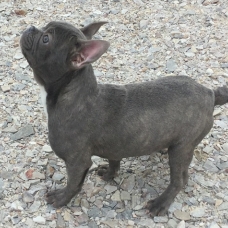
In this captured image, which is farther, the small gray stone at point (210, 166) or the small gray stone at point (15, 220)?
the small gray stone at point (210, 166)

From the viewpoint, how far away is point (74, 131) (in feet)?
11.5

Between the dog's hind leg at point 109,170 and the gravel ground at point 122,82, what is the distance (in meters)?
0.06

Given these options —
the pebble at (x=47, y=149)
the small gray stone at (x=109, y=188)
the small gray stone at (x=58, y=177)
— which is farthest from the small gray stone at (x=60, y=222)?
the pebble at (x=47, y=149)

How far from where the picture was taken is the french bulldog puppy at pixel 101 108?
3.40 m

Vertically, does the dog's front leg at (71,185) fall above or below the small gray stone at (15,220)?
above

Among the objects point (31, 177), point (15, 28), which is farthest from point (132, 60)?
point (31, 177)

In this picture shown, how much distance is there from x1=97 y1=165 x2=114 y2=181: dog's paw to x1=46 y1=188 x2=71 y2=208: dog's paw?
16.5 inches

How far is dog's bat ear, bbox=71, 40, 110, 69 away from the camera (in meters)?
3.17

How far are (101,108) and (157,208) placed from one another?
41.3 inches

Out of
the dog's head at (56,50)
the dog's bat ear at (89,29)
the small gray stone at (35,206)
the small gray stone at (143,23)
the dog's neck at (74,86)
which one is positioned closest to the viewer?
the dog's head at (56,50)

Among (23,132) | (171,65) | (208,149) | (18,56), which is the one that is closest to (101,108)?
(23,132)

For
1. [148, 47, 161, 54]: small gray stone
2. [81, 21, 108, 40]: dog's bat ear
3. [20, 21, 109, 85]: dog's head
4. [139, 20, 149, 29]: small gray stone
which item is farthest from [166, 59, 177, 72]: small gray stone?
[20, 21, 109, 85]: dog's head

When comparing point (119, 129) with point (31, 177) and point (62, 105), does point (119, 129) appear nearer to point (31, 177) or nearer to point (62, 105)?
point (62, 105)

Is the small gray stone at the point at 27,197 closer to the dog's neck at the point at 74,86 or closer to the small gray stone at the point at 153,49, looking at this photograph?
the dog's neck at the point at 74,86
